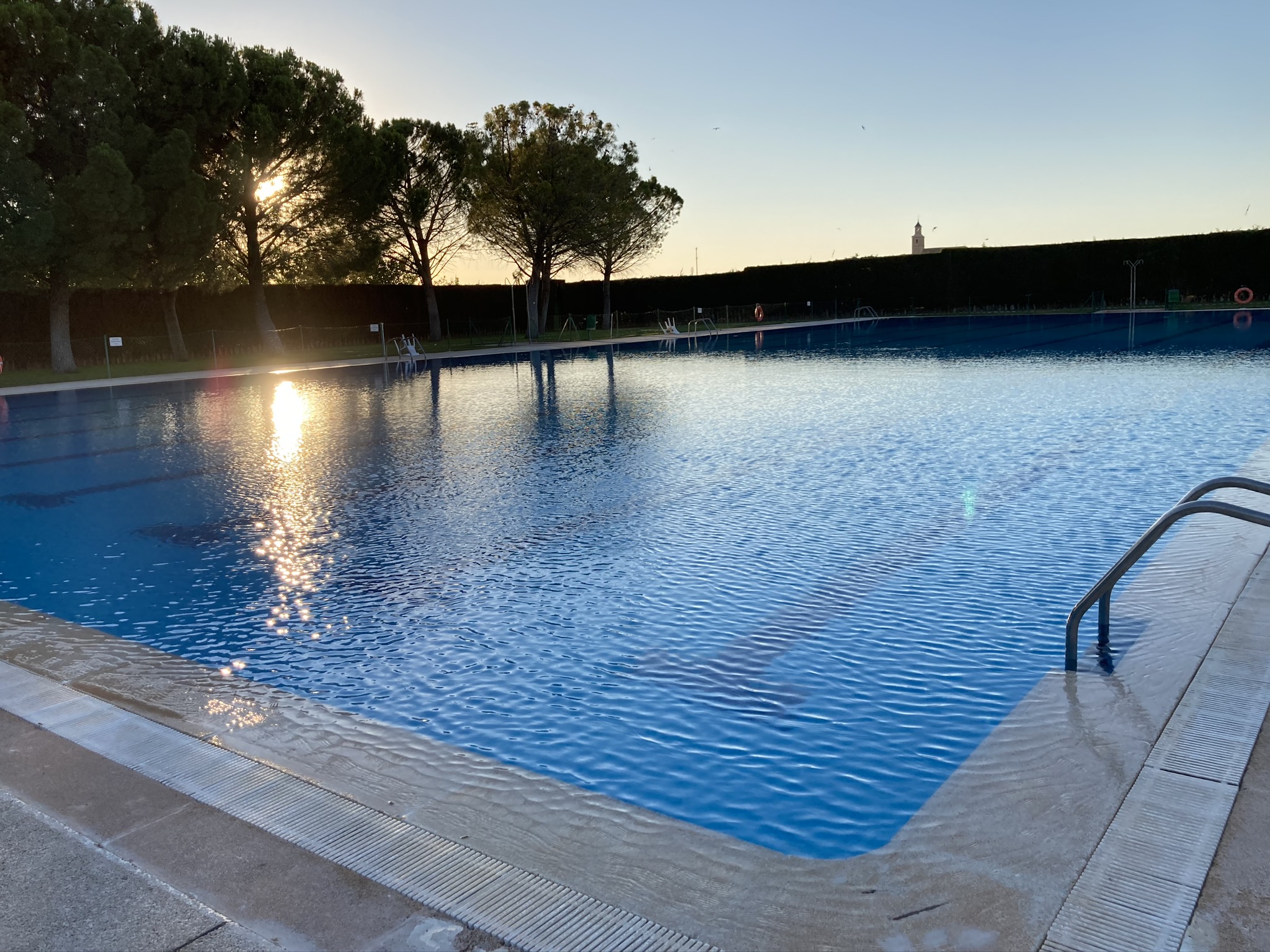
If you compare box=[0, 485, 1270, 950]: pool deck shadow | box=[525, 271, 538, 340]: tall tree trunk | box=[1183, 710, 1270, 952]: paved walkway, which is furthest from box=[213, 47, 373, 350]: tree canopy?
box=[1183, 710, 1270, 952]: paved walkway

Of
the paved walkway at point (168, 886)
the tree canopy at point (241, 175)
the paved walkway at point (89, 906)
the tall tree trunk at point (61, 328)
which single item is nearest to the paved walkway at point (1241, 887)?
the paved walkway at point (168, 886)

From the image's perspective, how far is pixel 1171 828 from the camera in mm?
2646

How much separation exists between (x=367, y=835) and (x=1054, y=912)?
1.90 metres

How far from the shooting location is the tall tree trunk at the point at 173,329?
27.9m

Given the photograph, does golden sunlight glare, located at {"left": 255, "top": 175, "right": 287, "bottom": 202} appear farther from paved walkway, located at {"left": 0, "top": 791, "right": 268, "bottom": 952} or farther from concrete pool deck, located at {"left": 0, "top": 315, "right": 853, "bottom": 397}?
paved walkway, located at {"left": 0, "top": 791, "right": 268, "bottom": 952}

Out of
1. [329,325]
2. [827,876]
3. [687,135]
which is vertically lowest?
[827,876]

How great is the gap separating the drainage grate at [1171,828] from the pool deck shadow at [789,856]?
0.17 feet

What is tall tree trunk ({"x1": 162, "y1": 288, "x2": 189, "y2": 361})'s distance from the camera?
27859 mm

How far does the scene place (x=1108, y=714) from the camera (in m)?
3.57

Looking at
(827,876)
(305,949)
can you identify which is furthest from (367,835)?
(827,876)

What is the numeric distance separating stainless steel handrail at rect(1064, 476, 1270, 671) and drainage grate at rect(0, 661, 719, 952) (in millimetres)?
2411

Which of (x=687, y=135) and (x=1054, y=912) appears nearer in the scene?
(x=1054, y=912)

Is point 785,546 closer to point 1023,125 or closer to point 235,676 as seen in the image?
point 235,676

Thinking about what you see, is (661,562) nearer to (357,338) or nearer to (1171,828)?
(1171,828)
